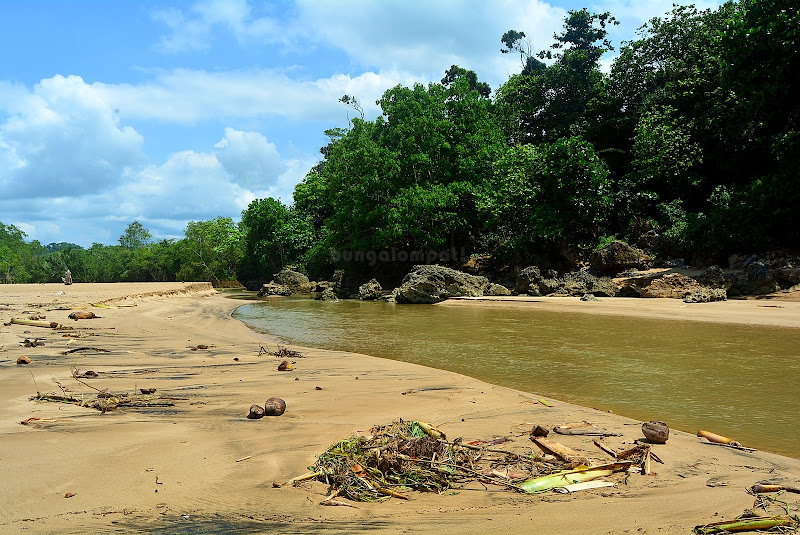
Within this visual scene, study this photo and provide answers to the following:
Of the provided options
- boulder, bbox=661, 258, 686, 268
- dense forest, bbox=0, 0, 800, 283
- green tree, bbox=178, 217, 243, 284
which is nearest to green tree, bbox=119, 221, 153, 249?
green tree, bbox=178, 217, 243, 284

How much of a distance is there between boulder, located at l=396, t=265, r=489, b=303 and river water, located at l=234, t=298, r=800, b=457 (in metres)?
6.46

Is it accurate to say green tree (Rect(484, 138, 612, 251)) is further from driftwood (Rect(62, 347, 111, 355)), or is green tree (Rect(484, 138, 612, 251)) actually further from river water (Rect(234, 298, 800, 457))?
driftwood (Rect(62, 347, 111, 355))

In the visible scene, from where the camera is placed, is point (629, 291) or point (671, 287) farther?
point (629, 291)

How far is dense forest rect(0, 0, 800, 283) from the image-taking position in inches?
696

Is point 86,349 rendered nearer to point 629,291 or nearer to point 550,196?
point 629,291

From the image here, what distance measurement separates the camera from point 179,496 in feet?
9.27

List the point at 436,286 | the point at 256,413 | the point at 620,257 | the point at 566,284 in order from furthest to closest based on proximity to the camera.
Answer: the point at 436,286 < the point at 620,257 < the point at 566,284 < the point at 256,413

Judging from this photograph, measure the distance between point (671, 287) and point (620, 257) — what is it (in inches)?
133

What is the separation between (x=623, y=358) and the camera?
27.5 ft

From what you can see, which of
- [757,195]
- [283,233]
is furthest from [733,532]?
[283,233]

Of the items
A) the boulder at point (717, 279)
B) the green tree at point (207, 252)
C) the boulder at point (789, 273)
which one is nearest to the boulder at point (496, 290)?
the boulder at point (717, 279)

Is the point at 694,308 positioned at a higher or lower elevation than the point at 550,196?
lower

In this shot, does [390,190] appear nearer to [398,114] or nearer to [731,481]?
[398,114]

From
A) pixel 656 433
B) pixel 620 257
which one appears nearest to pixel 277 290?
pixel 620 257
